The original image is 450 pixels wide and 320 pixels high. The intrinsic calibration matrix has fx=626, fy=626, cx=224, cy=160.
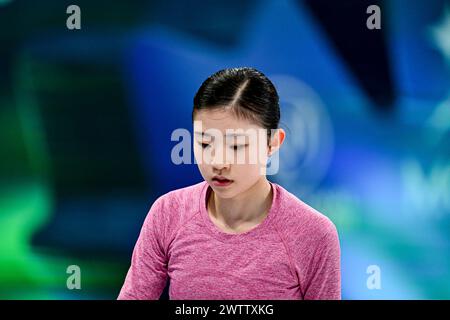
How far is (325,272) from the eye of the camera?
1230mm

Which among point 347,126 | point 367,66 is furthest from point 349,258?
point 367,66

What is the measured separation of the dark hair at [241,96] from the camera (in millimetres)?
1186

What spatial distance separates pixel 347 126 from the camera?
1.78 meters

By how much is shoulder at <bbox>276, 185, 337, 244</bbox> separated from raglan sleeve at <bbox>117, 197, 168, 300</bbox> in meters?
0.25

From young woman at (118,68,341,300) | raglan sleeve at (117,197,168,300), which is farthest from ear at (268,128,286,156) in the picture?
raglan sleeve at (117,197,168,300)

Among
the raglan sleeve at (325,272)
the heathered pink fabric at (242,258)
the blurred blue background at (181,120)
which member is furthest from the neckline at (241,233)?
the blurred blue background at (181,120)

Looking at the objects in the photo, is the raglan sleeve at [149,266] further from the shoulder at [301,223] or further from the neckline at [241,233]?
the shoulder at [301,223]

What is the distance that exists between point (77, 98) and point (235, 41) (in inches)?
19.2

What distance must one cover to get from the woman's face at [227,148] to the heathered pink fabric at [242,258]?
112 mm

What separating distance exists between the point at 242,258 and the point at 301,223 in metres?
0.14

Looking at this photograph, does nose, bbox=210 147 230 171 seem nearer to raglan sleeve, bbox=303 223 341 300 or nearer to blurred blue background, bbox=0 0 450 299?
raglan sleeve, bbox=303 223 341 300

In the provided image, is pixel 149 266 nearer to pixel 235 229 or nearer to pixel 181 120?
pixel 235 229

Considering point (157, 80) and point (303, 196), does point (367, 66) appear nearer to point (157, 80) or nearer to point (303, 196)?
point (303, 196)

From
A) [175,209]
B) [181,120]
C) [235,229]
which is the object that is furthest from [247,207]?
[181,120]
